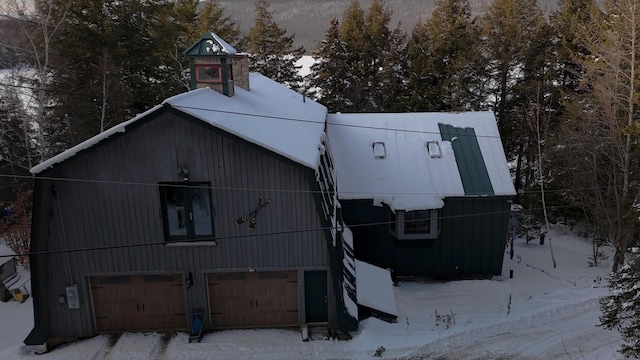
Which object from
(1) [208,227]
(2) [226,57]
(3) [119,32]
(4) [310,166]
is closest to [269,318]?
(1) [208,227]

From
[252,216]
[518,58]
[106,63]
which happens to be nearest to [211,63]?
[252,216]

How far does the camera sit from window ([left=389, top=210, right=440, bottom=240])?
52.3 ft

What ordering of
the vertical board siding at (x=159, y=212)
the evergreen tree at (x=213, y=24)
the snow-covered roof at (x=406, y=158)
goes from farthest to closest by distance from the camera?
the evergreen tree at (x=213, y=24)
the snow-covered roof at (x=406, y=158)
the vertical board siding at (x=159, y=212)

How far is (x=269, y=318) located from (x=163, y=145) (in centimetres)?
541

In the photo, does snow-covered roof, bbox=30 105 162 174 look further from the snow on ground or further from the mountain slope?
the mountain slope

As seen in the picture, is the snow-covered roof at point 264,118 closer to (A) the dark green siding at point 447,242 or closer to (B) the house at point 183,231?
(B) the house at point 183,231

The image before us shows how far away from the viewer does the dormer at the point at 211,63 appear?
46.2ft

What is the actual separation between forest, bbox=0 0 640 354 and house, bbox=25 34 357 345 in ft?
25.3

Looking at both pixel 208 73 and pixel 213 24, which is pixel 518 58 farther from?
pixel 213 24

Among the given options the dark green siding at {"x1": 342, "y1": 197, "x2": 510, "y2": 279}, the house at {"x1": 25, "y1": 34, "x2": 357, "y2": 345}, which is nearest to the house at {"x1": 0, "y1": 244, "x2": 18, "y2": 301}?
the house at {"x1": 25, "y1": 34, "x2": 357, "y2": 345}

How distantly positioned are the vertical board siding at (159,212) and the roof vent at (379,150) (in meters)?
6.14

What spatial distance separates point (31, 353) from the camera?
11578 mm

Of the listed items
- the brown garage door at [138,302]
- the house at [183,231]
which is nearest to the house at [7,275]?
the house at [183,231]

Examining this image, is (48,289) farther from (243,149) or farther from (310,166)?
(310,166)
